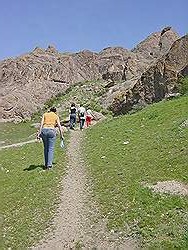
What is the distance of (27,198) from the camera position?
1720 cm

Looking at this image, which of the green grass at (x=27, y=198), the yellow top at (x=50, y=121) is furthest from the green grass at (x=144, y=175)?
the yellow top at (x=50, y=121)

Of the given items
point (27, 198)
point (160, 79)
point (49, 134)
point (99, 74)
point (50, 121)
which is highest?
point (99, 74)

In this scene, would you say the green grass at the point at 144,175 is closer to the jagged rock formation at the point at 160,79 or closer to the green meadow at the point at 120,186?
the green meadow at the point at 120,186

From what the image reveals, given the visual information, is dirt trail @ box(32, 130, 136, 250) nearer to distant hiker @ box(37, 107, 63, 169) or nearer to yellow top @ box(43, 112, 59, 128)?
distant hiker @ box(37, 107, 63, 169)

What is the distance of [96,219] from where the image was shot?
14289 mm

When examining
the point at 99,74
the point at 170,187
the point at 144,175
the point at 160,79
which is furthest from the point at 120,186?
the point at 99,74

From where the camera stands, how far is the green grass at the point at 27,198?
13.9m

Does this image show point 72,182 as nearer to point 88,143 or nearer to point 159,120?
point 88,143

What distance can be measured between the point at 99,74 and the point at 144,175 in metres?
82.2

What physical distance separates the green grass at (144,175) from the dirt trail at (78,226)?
1.20 ft

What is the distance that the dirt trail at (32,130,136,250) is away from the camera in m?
12.8

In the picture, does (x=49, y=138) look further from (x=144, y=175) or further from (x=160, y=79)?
(x=160, y=79)

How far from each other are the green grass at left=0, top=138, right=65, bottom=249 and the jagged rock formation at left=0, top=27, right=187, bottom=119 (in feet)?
84.0

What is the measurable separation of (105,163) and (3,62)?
7719 centimetres
